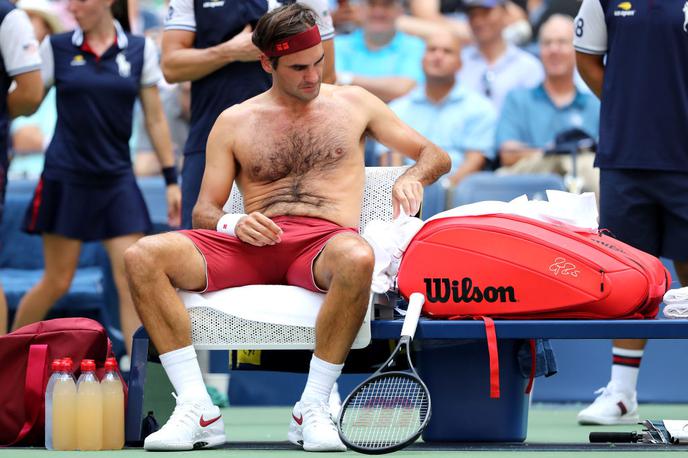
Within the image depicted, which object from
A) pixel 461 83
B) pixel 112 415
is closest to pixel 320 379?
pixel 112 415

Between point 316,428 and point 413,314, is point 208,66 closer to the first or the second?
point 413,314

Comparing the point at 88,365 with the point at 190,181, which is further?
the point at 190,181

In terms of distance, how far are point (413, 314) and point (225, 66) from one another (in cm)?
195

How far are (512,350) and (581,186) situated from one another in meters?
3.49

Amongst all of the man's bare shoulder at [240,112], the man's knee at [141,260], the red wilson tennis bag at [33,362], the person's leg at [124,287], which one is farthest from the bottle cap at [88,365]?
the person's leg at [124,287]

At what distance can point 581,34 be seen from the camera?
6.13 meters

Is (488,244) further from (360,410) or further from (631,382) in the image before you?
(631,382)

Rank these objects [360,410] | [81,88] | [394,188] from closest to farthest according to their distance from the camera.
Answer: [360,410]
[394,188]
[81,88]

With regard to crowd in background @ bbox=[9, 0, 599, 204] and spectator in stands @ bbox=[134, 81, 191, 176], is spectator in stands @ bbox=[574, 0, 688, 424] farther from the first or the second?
spectator in stands @ bbox=[134, 81, 191, 176]

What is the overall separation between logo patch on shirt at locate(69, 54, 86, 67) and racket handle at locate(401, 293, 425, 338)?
3.12 meters

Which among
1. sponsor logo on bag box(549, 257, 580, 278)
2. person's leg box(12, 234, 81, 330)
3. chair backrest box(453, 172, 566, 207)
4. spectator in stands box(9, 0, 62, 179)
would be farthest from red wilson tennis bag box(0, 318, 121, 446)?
spectator in stands box(9, 0, 62, 179)

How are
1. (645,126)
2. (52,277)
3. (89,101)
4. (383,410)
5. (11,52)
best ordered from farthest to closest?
(52,277) < (89,101) < (11,52) < (645,126) < (383,410)

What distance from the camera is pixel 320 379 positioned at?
4.78 metres

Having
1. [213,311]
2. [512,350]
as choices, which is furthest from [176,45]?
[512,350]
